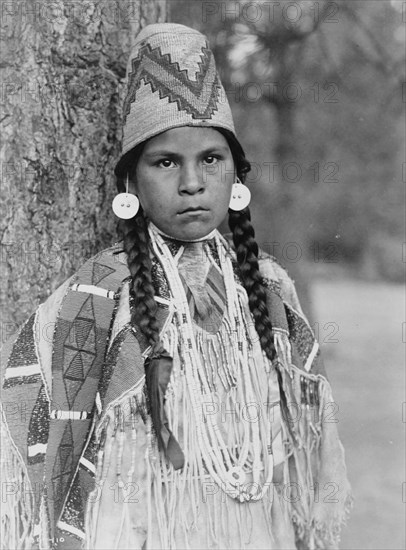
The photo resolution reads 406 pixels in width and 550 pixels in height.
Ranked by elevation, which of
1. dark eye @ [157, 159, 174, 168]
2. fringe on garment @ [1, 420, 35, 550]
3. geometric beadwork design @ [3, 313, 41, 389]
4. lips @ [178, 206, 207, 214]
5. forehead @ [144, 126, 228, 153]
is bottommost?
fringe on garment @ [1, 420, 35, 550]

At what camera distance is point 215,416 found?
182 cm

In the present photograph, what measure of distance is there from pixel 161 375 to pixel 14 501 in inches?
19.2

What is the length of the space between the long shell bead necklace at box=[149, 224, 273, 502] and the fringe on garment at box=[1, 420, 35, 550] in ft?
1.44

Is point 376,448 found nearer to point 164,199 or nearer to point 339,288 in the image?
point 339,288

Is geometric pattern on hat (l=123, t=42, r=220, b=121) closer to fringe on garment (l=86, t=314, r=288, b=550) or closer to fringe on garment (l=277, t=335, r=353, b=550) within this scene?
fringe on garment (l=86, t=314, r=288, b=550)

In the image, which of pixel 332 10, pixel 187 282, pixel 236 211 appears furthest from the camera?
pixel 332 10

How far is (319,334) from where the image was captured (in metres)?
2.56

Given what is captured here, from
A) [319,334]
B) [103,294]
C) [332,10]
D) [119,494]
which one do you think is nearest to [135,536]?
[119,494]

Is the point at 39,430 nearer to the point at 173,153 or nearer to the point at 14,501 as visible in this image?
the point at 14,501

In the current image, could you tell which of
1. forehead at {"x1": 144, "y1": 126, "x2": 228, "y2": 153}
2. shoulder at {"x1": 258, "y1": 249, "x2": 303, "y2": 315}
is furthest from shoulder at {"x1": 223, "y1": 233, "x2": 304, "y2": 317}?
forehead at {"x1": 144, "y1": 126, "x2": 228, "y2": 153}

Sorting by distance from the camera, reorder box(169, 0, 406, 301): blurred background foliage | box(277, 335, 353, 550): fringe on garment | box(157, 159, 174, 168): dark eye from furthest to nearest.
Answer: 1. box(169, 0, 406, 301): blurred background foliage
2. box(277, 335, 353, 550): fringe on garment
3. box(157, 159, 174, 168): dark eye

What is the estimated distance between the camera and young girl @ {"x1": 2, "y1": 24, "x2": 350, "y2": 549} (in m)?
1.76

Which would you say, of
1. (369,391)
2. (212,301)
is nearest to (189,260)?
(212,301)

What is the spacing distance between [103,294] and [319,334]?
965mm
